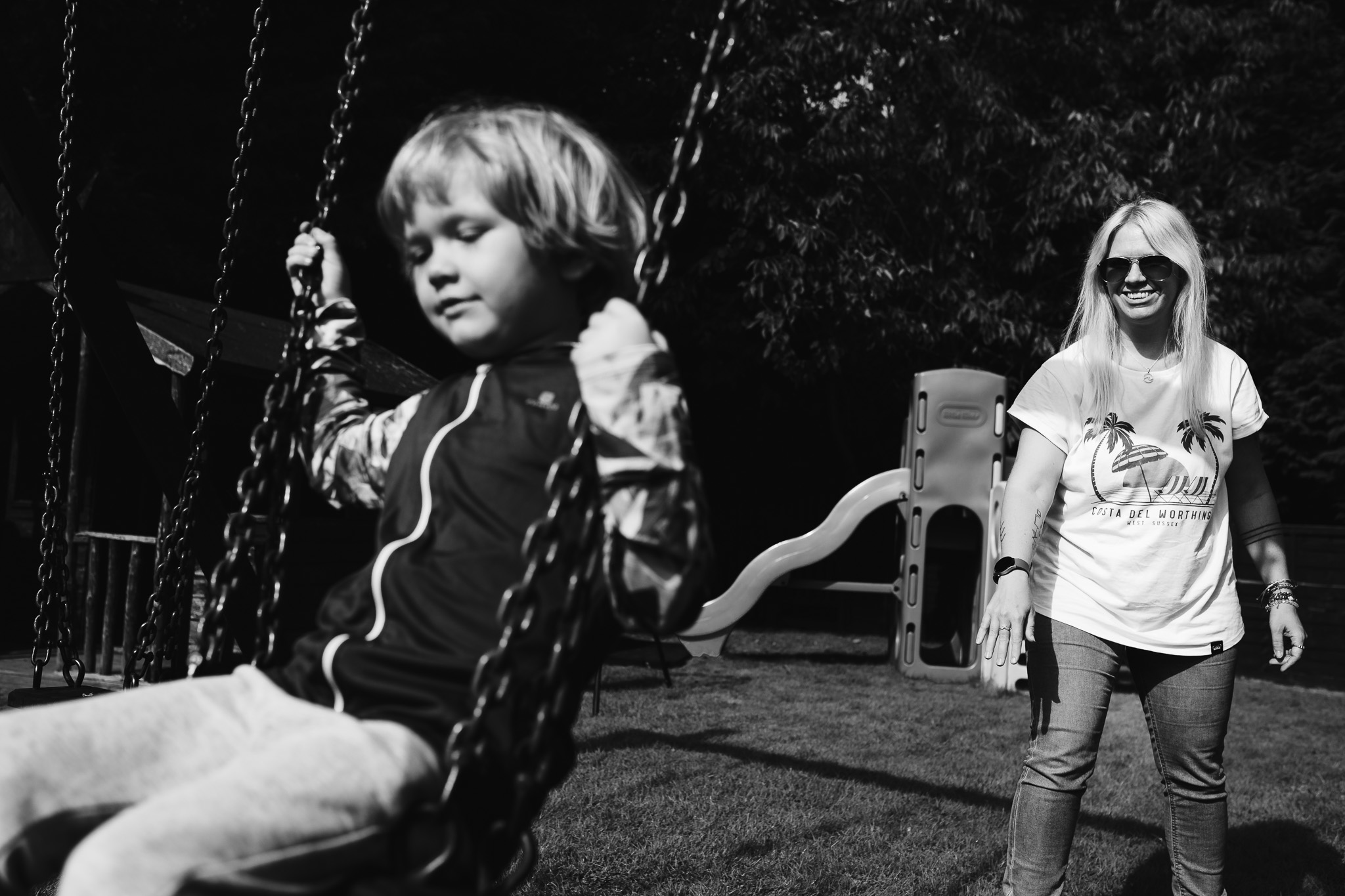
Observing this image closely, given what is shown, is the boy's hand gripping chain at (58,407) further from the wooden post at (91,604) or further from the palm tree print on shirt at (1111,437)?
the wooden post at (91,604)

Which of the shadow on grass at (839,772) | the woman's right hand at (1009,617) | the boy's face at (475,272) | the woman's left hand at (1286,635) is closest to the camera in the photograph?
the boy's face at (475,272)

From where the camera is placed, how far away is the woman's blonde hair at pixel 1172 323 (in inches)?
116

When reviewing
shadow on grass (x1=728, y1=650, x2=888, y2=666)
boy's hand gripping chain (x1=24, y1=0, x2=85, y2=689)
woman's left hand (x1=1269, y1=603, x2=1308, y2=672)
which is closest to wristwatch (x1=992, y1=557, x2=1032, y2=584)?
woman's left hand (x1=1269, y1=603, x2=1308, y2=672)

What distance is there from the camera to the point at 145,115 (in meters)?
12.2

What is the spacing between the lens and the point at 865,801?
4926 millimetres

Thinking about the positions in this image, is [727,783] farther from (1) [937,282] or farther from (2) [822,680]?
(1) [937,282]

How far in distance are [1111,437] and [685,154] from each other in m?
1.65

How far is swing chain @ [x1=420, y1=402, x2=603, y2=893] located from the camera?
4.70 ft

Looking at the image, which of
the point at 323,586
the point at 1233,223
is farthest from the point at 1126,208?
the point at 1233,223

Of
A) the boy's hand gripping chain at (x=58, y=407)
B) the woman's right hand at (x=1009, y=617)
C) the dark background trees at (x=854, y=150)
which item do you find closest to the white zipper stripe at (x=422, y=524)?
the woman's right hand at (x=1009, y=617)

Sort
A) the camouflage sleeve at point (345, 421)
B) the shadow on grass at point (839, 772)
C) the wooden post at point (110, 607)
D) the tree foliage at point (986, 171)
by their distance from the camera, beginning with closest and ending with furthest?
the camouflage sleeve at point (345, 421) → the shadow on grass at point (839, 772) → the wooden post at point (110, 607) → the tree foliage at point (986, 171)

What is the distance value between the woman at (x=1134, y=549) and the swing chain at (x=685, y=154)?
153cm

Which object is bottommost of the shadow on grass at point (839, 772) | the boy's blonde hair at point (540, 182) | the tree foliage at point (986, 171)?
the shadow on grass at point (839, 772)

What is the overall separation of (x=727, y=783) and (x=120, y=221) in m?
8.86
